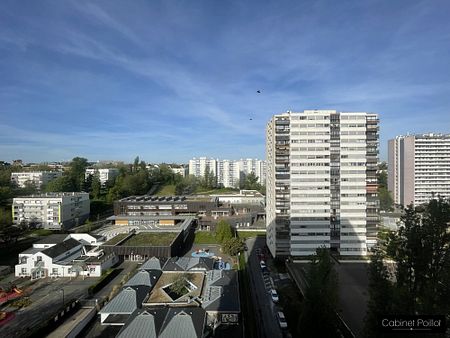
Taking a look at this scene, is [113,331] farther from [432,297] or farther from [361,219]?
[361,219]

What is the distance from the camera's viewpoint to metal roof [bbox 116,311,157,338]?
11.6 meters

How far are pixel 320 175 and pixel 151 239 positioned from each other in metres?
15.9

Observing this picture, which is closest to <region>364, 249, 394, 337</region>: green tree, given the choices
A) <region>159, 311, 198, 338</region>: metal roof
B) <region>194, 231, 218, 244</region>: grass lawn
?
<region>159, 311, 198, 338</region>: metal roof

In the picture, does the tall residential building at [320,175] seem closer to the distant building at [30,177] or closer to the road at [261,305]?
the road at [261,305]

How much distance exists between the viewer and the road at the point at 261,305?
13.8 m

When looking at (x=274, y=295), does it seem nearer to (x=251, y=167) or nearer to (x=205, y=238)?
(x=205, y=238)

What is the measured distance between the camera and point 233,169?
81250mm

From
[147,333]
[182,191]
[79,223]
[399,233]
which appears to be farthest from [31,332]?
[182,191]

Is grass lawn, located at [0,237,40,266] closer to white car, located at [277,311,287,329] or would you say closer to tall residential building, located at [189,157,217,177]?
white car, located at [277,311,287,329]

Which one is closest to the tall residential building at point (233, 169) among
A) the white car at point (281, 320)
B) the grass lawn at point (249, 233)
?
the grass lawn at point (249, 233)

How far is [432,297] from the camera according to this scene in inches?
299

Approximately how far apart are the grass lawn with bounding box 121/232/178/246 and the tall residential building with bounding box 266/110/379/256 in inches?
389

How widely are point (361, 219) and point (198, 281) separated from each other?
45.8 ft

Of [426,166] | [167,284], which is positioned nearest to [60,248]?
[167,284]
